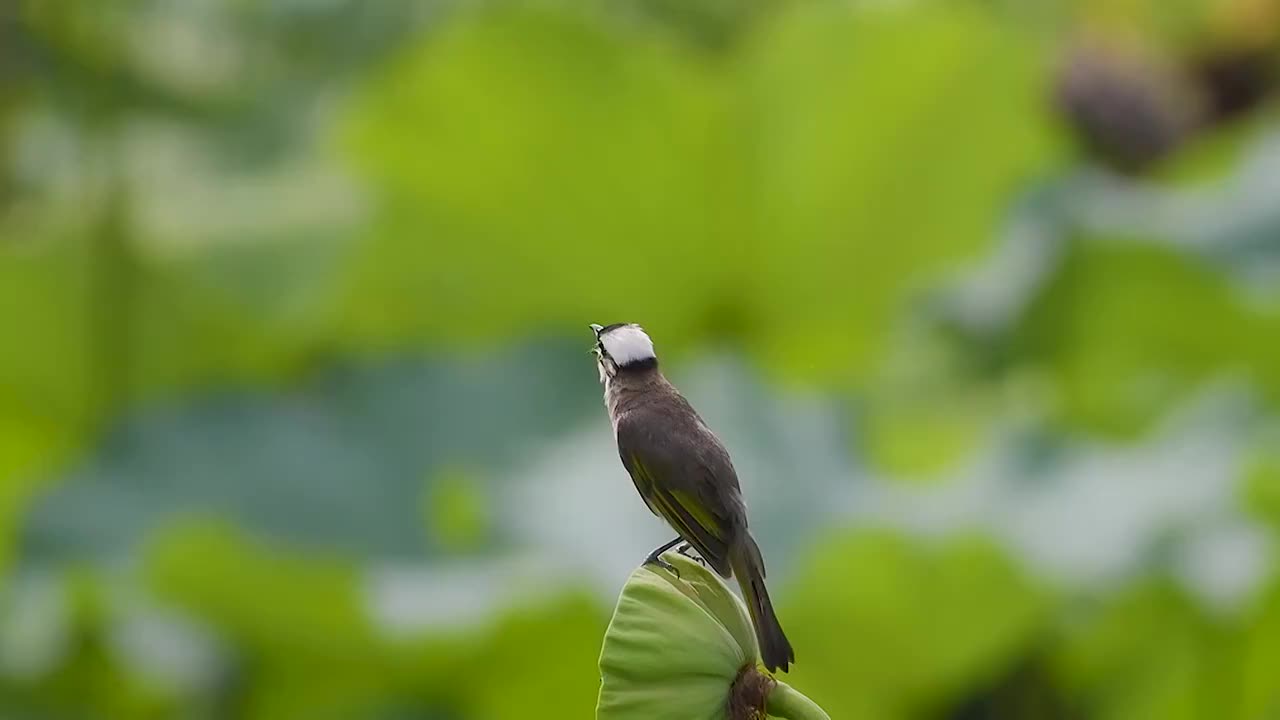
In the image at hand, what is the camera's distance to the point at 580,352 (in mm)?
1737

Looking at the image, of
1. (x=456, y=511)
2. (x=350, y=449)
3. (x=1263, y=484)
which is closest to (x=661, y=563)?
(x=1263, y=484)

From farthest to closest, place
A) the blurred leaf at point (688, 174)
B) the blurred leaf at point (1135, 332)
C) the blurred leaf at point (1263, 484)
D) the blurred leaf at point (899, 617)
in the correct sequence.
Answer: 1. the blurred leaf at point (688, 174)
2. the blurred leaf at point (1135, 332)
3. the blurred leaf at point (1263, 484)
4. the blurred leaf at point (899, 617)

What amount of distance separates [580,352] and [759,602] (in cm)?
148

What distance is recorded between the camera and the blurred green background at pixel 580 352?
145 centimetres

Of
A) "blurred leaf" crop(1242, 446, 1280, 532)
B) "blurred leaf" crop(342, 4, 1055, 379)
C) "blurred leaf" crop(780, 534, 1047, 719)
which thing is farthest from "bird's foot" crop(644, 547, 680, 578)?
"blurred leaf" crop(342, 4, 1055, 379)

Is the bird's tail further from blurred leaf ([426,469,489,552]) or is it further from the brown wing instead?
blurred leaf ([426,469,489,552])

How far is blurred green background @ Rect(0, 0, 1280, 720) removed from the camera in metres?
1.45

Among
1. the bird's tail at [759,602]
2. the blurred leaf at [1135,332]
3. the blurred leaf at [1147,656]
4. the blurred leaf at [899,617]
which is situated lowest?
the bird's tail at [759,602]

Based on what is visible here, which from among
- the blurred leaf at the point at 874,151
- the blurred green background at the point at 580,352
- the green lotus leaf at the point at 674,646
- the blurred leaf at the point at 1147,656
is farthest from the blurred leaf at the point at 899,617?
the green lotus leaf at the point at 674,646

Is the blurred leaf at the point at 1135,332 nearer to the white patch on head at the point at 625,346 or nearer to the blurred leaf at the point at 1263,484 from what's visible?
the blurred leaf at the point at 1263,484

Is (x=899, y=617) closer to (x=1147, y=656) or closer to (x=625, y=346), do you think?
(x=1147, y=656)

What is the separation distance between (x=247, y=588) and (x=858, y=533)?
50 centimetres

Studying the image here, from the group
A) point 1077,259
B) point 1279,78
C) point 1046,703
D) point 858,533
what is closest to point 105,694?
point 858,533

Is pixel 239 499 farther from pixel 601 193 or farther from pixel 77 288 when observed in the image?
pixel 601 193
